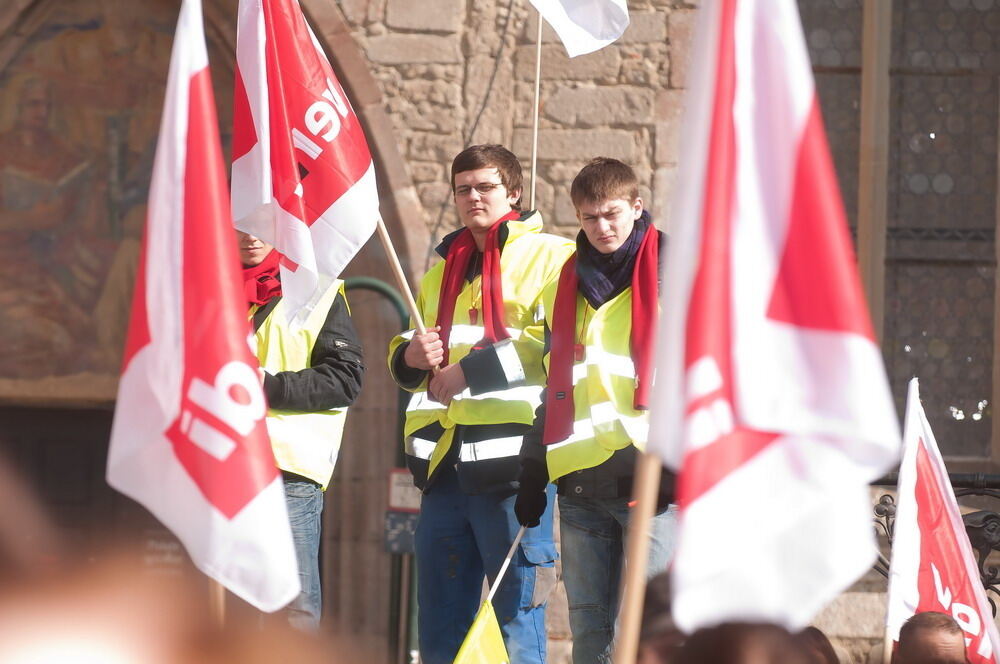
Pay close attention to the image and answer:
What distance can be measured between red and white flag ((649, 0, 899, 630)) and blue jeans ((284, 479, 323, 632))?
6.43 feet

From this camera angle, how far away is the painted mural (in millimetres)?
8250

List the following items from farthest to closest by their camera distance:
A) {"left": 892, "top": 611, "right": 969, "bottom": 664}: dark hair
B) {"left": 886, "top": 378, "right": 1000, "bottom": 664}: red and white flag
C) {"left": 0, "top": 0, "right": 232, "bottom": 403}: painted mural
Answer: {"left": 0, "top": 0, "right": 232, "bottom": 403}: painted mural < {"left": 886, "top": 378, "right": 1000, "bottom": 664}: red and white flag < {"left": 892, "top": 611, "right": 969, "bottom": 664}: dark hair

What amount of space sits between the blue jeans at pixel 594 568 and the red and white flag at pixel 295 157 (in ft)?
3.14

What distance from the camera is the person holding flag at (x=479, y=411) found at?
4352 millimetres

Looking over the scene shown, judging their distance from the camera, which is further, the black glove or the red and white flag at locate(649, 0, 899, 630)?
the black glove

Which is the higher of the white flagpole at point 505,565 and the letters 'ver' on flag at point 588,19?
the letters 'ver' on flag at point 588,19

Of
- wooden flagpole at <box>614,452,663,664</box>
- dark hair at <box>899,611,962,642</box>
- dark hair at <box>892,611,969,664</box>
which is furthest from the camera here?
dark hair at <box>899,611,962,642</box>

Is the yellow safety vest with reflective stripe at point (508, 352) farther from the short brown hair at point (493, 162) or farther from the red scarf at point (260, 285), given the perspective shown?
the red scarf at point (260, 285)

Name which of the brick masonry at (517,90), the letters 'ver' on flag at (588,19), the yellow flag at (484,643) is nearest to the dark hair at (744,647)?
the yellow flag at (484,643)

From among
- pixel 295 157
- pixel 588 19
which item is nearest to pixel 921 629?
pixel 295 157

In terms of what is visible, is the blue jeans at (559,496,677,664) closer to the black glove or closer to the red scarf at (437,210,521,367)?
the black glove

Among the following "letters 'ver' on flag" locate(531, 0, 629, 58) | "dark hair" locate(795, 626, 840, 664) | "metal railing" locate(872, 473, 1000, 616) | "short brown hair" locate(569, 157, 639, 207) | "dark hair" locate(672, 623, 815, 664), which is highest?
"letters 'ver' on flag" locate(531, 0, 629, 58)

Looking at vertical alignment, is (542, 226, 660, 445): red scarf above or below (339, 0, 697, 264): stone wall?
below

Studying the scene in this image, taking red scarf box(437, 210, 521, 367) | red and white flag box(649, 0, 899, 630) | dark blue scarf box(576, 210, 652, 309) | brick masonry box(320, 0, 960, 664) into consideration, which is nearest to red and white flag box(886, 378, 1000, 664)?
dark blue scarf box(576, 210, 652, 309)
